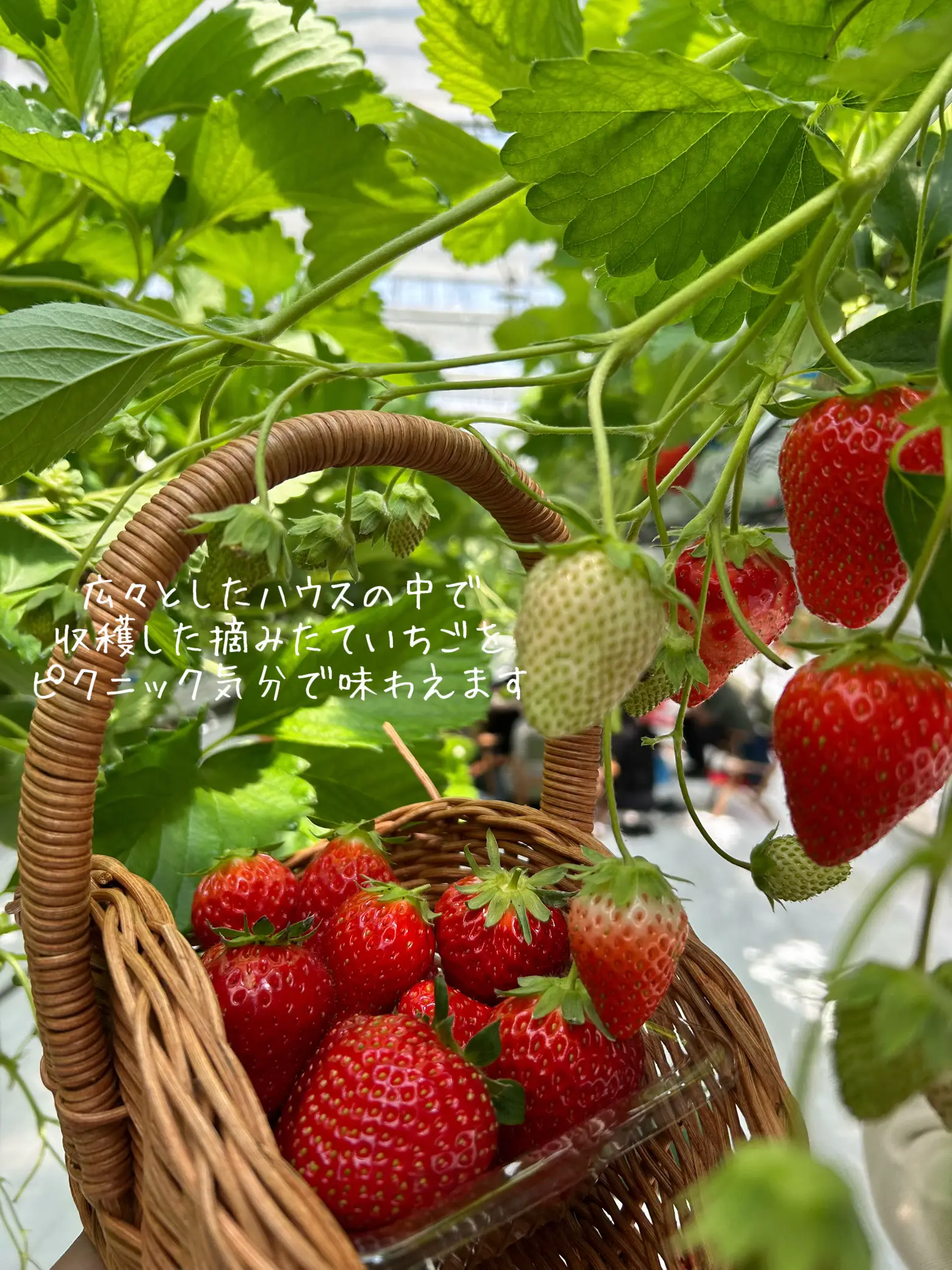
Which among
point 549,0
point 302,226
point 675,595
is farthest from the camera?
point 302,226

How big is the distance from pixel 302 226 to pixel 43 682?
233 cm

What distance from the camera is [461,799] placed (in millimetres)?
614

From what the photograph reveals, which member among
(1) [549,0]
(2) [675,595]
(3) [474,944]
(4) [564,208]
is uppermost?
(1) [549,0]

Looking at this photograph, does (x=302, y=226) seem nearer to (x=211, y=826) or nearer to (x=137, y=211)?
(x=137, y=211)

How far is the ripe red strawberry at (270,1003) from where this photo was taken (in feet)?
1.52

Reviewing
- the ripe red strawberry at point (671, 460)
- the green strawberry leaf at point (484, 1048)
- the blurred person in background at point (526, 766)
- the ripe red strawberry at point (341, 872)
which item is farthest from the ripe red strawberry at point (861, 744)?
the blurred person in background at point (526, 766)

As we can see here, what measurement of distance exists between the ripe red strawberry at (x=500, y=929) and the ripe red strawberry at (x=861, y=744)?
0.23m

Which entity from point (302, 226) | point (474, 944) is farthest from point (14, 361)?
point (302, 226)

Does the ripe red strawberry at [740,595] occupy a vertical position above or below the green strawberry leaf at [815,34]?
below

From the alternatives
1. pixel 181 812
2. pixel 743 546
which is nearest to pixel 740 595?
pixel 743 546

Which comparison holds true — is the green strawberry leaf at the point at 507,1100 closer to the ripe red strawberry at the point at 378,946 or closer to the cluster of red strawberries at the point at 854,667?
the ripe red strawberry at the point at 378,946

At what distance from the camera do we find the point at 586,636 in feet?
0.85

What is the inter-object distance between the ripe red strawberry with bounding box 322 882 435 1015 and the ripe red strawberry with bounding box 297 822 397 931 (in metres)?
0.02

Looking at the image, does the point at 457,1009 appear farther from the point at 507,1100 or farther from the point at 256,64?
the point at 256,64
